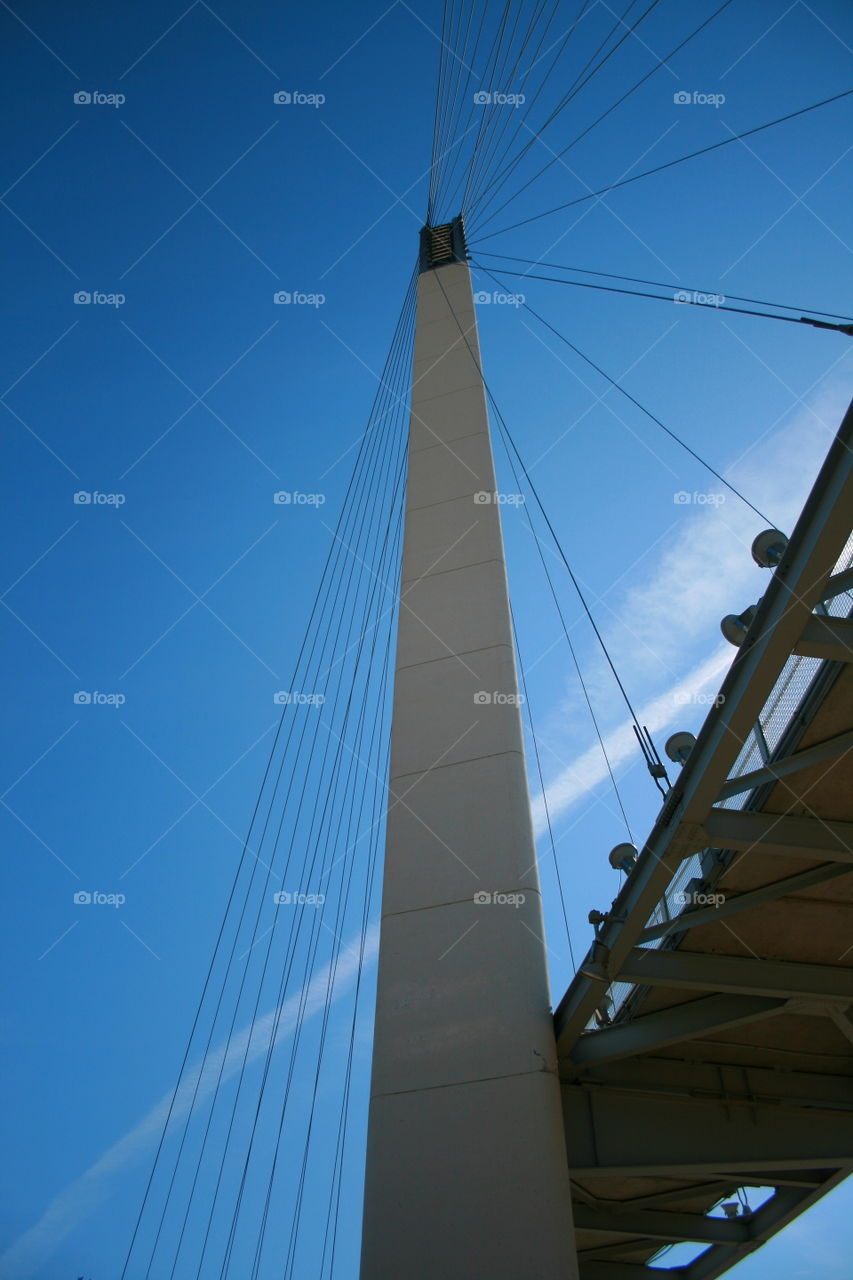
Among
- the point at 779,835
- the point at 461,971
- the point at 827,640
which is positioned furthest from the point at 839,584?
the point at 461,971

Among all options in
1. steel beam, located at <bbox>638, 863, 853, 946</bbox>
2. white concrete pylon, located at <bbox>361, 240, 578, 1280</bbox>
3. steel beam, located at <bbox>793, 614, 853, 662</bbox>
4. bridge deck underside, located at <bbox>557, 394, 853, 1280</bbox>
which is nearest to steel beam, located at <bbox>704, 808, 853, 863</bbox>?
bridge deck underside, located at <bbox>557, 394, 853, 1280</bbox>

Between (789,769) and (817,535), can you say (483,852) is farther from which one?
(817,535)

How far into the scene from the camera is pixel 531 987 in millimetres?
7480

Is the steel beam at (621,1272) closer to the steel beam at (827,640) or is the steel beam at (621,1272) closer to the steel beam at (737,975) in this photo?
the steel beam at (737,975)

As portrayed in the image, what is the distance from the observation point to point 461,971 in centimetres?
763

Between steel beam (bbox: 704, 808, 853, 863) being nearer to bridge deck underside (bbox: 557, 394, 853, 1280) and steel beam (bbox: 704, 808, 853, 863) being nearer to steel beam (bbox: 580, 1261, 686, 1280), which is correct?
bridge deck underside (bbox: 557, 394, 853, 1280)

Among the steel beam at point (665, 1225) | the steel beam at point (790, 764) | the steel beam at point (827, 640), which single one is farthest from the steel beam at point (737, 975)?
the steel beam at point (665, 1225)

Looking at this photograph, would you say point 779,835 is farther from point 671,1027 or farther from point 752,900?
point 671,1027

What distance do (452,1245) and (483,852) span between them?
3.10 m

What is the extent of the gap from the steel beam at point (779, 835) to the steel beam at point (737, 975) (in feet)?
4.73

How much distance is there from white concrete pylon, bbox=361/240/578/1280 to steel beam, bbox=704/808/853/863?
6.49 feet

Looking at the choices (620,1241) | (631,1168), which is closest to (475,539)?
(631,1168)

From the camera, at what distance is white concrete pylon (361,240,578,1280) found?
20.9ft

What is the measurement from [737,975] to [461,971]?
2463mm
